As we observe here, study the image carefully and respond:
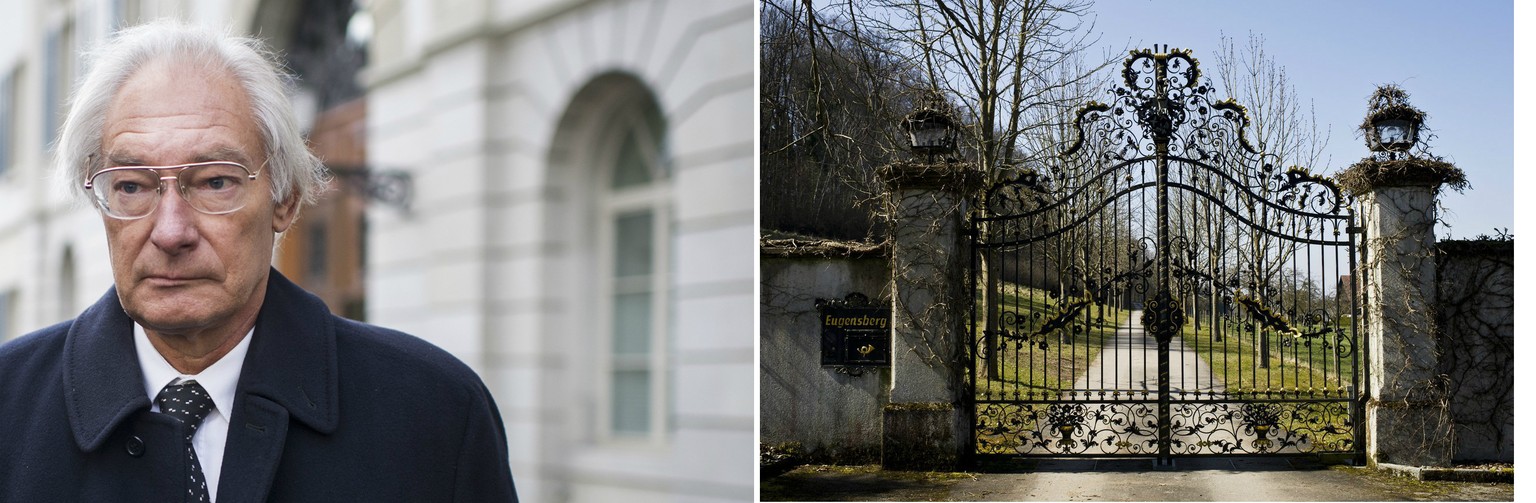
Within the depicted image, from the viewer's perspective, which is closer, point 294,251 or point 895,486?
point 294,251

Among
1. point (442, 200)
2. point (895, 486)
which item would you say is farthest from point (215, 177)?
point (895, 486)

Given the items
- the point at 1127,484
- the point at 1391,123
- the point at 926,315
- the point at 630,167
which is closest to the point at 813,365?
the point at 926,315

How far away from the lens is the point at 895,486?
17.6 ft

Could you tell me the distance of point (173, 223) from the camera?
1.49m

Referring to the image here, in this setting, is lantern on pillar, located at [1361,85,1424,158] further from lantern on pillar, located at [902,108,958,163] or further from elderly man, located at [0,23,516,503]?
elderly man, located at [0,23,516,503]

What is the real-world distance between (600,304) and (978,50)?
479 cm

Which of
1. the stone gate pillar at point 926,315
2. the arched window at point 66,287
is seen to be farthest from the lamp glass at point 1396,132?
the arched window at point 66,287

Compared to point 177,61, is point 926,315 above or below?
below

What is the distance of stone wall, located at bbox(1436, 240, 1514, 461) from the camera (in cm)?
545

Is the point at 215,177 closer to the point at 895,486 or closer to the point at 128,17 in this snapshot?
the point at 128,17

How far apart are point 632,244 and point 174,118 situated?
1.57 m

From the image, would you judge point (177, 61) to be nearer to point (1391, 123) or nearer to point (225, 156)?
point (225, 156)

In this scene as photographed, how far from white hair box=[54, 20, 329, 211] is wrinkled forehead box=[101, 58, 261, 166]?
13 mm

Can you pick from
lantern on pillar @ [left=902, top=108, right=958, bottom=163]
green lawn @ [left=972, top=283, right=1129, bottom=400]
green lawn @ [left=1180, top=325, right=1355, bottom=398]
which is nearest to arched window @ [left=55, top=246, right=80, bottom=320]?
lantern on pillar @ [left=902, top=108, right=958, bottom=163]
